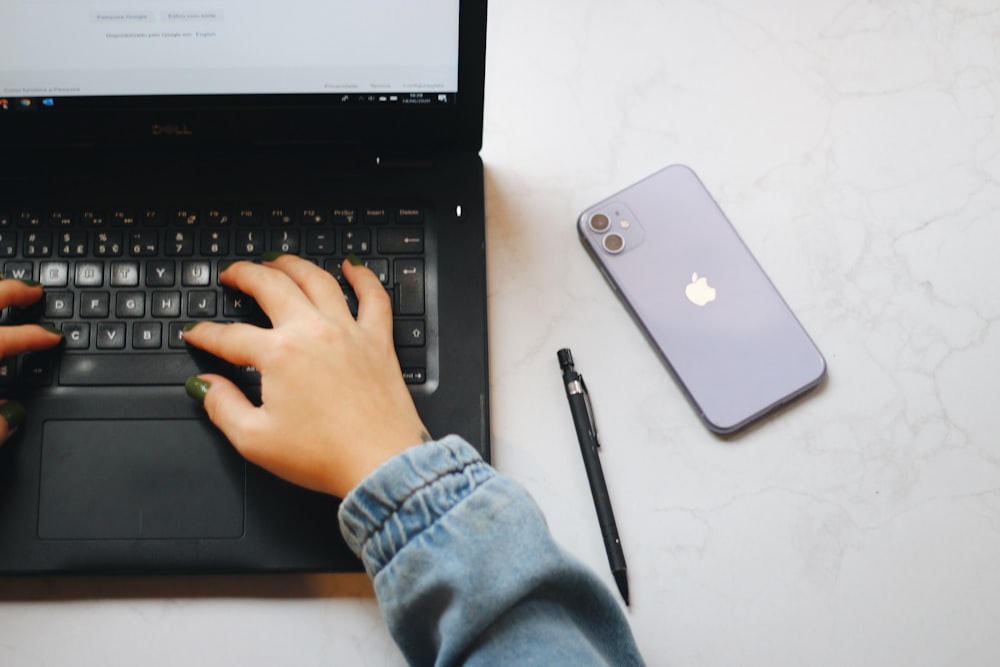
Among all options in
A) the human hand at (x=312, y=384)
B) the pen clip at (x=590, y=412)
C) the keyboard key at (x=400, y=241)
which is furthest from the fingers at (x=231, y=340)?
the pen clip at (x=590, y=412)

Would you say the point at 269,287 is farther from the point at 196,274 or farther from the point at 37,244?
the point at 37,244

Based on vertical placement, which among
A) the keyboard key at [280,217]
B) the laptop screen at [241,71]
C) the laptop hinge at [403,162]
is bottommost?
the keyboard key at [280,217]

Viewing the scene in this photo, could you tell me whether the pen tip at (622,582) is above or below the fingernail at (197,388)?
below

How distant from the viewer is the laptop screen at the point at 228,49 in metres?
0.49

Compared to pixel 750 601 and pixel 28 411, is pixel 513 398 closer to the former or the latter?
pixel 750 601

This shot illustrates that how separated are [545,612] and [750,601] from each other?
7.0 inches

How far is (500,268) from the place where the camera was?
1.91 feet

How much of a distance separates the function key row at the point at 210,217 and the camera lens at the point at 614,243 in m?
0.13

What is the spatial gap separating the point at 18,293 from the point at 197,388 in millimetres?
134

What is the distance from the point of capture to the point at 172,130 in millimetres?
545

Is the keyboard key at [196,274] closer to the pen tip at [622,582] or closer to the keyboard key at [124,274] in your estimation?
the keyboard key at [124,274]

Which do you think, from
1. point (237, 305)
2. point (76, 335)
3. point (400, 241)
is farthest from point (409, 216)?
point (76, 335)

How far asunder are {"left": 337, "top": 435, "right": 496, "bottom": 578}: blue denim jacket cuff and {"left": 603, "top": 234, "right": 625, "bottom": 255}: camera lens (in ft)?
0.70

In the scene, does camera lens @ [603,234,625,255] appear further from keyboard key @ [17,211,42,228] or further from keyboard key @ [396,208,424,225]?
keyboard key @ [17,211,42,228]
